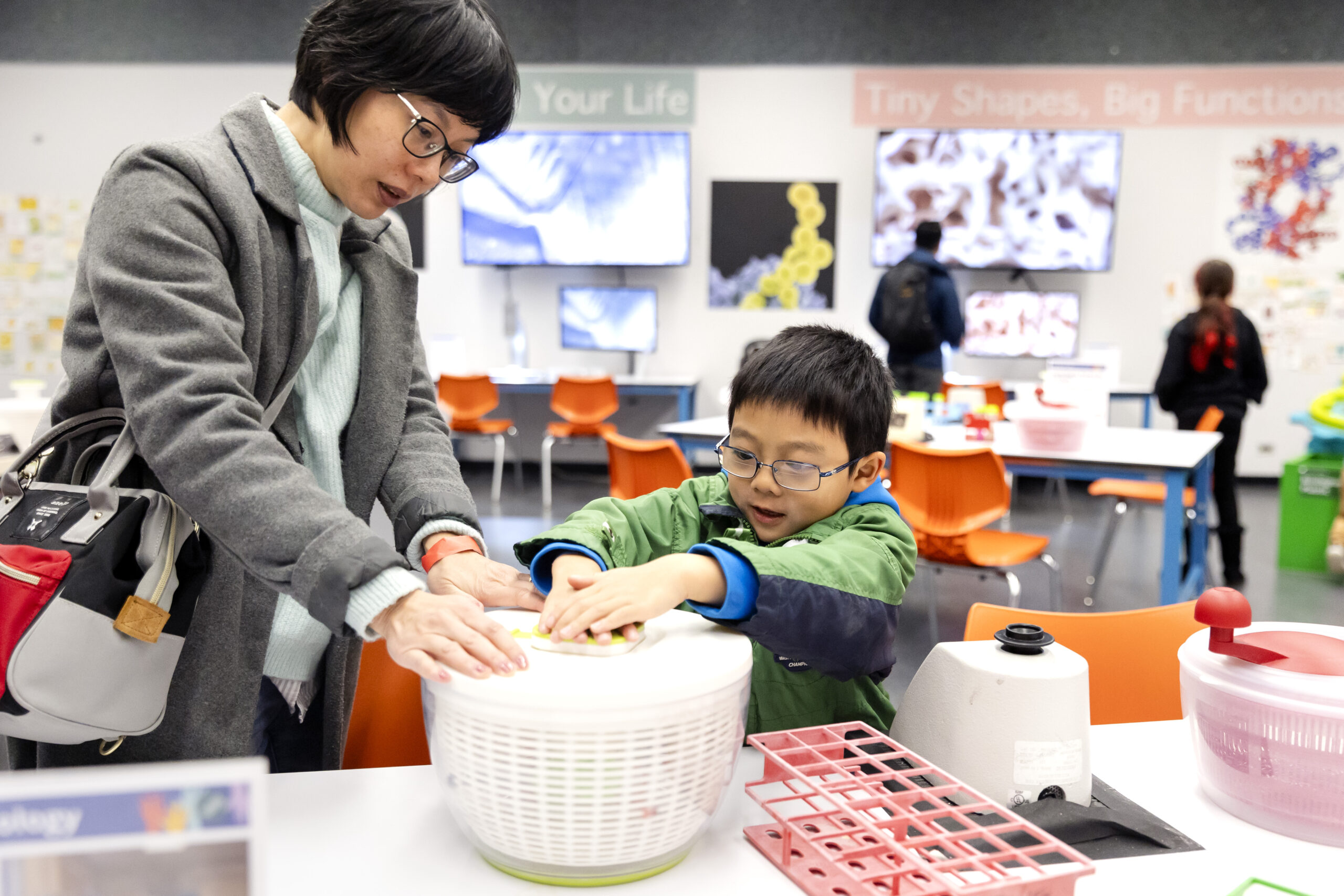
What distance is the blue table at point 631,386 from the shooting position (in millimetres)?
5898

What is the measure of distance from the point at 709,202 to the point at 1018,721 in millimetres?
6086

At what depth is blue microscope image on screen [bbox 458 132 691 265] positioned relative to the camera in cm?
639

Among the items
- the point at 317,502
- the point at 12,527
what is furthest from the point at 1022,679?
the point at 12,527

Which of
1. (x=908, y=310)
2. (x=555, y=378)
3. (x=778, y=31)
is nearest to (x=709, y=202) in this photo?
(x=778, y=31)

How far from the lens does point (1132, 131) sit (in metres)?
6.31

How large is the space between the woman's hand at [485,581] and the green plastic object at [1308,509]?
4.30m

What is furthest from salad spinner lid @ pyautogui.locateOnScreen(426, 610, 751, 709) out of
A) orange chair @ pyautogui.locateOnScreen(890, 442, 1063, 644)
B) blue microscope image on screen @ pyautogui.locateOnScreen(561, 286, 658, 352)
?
blue microscope image on screen @ pyautogui.locateOnScreen(561, 286, 658, 352)

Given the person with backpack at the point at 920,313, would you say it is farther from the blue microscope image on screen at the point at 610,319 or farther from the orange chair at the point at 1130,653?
the orange chair at the point at 1130,653

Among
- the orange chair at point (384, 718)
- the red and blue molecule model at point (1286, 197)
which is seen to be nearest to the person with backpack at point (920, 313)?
the red and blue molecule model at point (1286, 197)

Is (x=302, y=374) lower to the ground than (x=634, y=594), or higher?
higher

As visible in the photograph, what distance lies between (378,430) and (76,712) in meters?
0.41

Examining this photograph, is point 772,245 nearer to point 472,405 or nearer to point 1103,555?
point 472,405

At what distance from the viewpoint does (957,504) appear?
2.85 metres

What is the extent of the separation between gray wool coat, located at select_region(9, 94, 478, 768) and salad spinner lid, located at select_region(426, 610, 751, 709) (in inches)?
5.9
